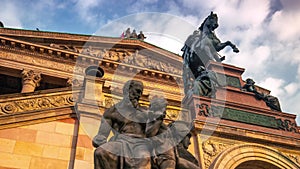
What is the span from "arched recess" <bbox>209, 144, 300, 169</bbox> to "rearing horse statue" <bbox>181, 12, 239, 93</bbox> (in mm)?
3516

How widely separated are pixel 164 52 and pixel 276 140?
2641cm

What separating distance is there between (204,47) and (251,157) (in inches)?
184

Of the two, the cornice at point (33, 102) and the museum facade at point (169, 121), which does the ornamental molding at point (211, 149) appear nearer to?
the museum facade at point (169, 121)

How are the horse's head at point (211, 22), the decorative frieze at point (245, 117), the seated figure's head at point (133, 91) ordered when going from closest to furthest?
the seated figure's head at point (133, 91) → the decorative frieze at point (245, 117) → the horse's head at point (211, 22)

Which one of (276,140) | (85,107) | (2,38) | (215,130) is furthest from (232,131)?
(2,38)

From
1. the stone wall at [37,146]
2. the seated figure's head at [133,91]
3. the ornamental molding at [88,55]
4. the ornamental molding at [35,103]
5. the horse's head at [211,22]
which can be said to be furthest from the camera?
the ornamental molding at [88,55]

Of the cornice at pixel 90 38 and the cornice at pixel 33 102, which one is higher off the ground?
the cornice at pixel 90 38

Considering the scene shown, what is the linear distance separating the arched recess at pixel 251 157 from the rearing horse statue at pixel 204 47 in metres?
3.52

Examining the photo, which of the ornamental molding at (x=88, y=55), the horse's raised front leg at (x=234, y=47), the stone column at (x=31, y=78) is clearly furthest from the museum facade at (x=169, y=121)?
the ornamental molding at (x=88, y=55)

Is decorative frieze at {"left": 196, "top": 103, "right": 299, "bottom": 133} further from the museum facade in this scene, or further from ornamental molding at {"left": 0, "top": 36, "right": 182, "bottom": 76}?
ornamental molding at {"left": 0, "top": 36, "right": 182, "bottom": 76}

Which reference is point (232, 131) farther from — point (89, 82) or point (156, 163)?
point (156, 163)

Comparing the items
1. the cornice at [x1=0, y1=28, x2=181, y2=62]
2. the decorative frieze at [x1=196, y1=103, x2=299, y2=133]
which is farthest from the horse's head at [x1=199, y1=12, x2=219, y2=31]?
the cornice at [x1=0, y1=28, x2=181, y2=62]

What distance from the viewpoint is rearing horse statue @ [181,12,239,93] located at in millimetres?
11453

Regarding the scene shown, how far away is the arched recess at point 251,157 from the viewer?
788cm
